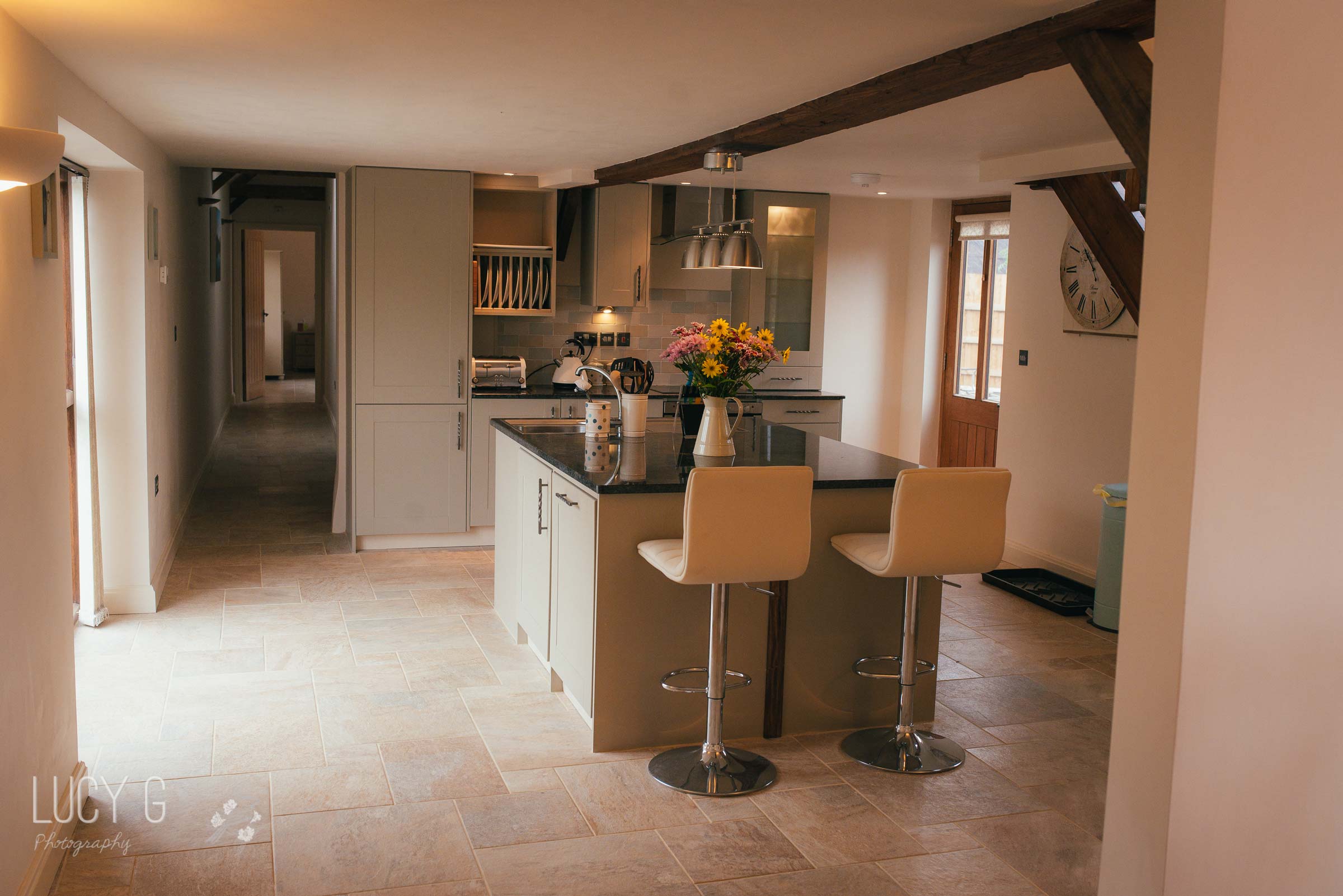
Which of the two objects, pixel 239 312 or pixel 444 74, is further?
pixel 239 312

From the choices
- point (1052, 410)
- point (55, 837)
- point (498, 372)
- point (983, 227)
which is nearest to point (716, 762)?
point (55, 837)

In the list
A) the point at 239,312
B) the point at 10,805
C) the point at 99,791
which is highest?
the point at 239,312

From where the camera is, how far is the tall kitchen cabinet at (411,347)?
6473 millimetres

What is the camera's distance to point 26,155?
2096mm

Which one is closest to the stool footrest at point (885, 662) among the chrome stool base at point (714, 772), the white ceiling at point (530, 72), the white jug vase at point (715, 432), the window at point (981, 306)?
the chrome stool base at point (714, 772)

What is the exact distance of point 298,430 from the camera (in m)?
11.8

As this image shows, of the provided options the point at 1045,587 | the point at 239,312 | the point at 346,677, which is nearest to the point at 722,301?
the point at 1045,587

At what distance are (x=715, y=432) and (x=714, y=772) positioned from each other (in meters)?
1.31

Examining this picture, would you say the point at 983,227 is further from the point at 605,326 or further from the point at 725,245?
the point at 725,245

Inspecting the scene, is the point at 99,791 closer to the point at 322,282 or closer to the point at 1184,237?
the point at 1184,237

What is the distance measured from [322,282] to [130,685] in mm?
8892

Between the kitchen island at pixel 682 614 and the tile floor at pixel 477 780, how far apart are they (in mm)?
153

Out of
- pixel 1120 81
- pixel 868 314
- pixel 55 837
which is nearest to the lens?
pixel 1120 81

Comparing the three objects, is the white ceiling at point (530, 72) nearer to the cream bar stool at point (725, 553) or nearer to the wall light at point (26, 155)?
the wall light at point (26, 155)
